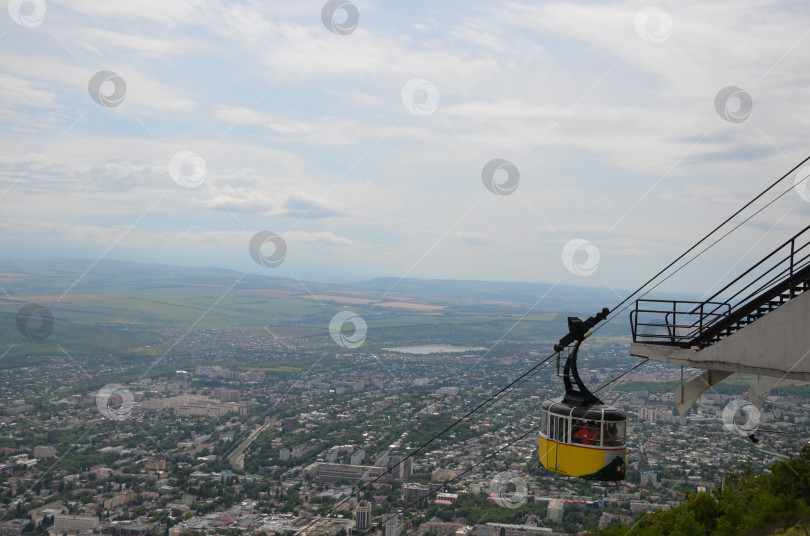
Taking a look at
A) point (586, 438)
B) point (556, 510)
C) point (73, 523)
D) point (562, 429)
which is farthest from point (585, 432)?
point (73, 523)

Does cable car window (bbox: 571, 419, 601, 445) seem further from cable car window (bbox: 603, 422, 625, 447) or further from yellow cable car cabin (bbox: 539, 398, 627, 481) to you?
cable car window (bbox: 603, 422, 625, 447)

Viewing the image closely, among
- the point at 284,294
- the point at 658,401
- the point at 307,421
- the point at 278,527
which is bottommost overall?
the point at 278,527

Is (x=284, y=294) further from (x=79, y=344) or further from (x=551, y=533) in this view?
(x=551, y=533)

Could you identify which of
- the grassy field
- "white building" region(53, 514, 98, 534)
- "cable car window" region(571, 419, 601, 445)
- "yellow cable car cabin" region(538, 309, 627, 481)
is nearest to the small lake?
the grassy field

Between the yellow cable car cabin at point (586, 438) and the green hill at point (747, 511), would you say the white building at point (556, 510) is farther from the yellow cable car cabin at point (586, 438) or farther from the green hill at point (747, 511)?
the yellow cable car cabin at point (586, 438)

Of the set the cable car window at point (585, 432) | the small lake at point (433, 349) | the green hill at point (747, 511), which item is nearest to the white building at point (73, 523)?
the green hill at point (747, 511)

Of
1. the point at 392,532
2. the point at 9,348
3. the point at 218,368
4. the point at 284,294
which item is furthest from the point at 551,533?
the point at 284,294
